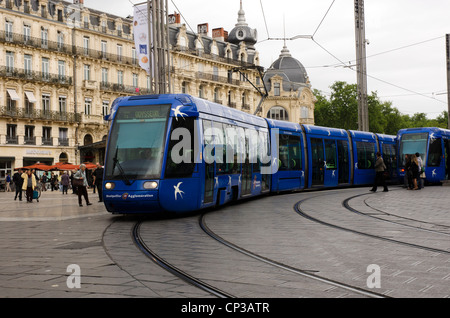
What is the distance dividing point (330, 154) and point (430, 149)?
486 cm

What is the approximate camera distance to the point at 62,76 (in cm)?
4838

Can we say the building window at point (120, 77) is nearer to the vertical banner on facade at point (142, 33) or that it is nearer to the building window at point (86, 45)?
the building window at point (86, 45)

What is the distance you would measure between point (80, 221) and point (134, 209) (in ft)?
5.44

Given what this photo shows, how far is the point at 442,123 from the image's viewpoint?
11038cm

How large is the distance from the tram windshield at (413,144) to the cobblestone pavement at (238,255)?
1294 centimetres

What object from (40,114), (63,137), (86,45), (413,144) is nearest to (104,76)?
(86,45)

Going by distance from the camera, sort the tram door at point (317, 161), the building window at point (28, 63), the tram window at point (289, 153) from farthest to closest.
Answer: the building window at point (28, 63) < the tram door at point (317, 161) < the tram window at point (289, 153)

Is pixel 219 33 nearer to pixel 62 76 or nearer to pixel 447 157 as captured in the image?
pixel 62 76

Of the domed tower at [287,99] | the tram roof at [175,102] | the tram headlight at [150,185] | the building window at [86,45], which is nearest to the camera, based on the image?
the tram headlight at [150,185]

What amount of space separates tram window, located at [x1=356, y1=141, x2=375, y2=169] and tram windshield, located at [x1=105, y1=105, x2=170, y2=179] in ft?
49.4

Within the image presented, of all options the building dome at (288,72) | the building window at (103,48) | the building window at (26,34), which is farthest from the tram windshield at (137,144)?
the building dome at (288,72)

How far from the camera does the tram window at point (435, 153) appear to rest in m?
25.3

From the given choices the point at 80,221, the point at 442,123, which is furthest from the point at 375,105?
the point at 80,221

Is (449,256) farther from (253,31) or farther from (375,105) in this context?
(375,105)
